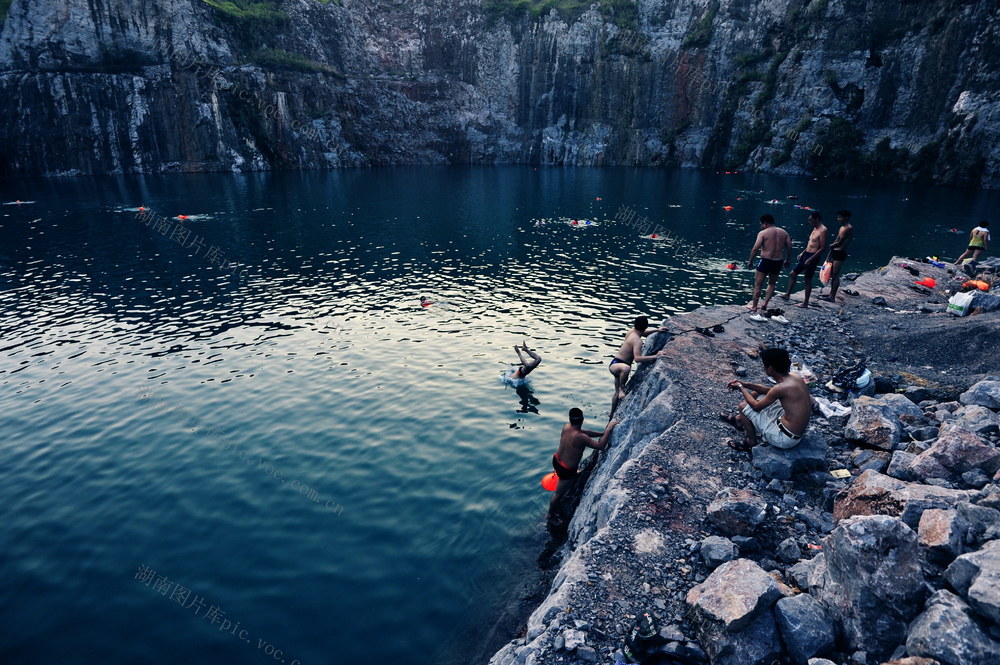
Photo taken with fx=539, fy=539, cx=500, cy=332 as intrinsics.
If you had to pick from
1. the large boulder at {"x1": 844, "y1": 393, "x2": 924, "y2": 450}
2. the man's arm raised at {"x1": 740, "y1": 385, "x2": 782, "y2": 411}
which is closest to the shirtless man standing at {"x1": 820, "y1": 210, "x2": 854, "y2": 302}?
the large boulder at {"x1": 844, "y1": 393, "x2": 924, "y2": 450}

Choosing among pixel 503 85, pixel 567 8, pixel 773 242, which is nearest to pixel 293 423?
pixel 773 242

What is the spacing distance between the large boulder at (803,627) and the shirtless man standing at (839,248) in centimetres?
1777

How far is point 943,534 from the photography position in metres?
6.43

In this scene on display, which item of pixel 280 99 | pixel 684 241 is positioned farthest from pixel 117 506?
pixel 280 99

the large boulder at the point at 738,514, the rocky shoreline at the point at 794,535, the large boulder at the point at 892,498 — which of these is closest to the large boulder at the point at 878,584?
the rocky shoreline at the point at 794,535

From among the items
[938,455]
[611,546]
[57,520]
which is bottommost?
[57,520]

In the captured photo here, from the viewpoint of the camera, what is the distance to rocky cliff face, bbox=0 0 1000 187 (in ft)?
252

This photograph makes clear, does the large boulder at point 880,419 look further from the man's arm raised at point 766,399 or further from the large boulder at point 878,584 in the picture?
the large boulder at point 878,584

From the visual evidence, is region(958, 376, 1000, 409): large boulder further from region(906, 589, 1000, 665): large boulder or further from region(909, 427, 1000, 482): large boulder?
region(906, 589, 1000, 665): large boulder

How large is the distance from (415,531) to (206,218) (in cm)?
4959

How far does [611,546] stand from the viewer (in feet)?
28.3

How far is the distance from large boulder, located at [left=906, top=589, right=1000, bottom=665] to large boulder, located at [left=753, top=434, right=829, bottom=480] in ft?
13.7

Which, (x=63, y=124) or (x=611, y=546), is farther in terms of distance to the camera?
(x=63, y=124)

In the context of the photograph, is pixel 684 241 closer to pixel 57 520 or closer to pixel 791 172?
pixel 57 520
